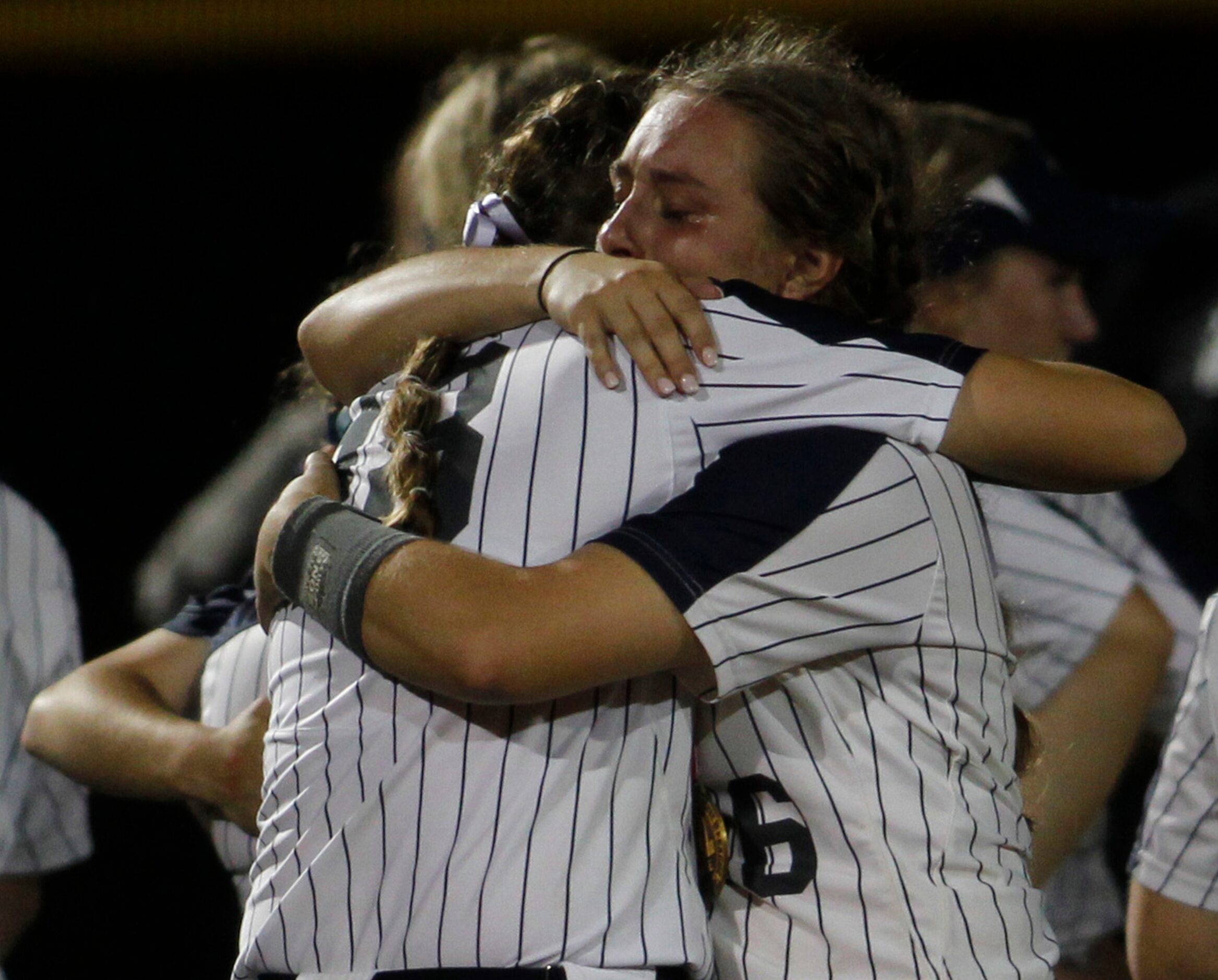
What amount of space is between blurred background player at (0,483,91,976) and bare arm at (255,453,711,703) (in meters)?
0.93

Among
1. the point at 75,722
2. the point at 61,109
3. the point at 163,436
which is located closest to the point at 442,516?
the point at 75,722

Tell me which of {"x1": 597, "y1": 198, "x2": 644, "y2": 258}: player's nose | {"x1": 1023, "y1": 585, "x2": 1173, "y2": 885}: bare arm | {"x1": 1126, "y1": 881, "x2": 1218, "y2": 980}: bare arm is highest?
{"x1": 597, "y1": 198, "x2": 644, "y2": 258}: player's nose

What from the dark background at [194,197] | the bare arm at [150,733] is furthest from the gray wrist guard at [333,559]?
the dark background at [194,197]

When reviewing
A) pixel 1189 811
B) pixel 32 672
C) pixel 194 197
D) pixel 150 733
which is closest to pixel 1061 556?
pixel 1189 811

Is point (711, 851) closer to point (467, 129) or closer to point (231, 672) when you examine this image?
point (231, 672)

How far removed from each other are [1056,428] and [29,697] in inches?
51.0

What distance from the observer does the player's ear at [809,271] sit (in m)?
1.39

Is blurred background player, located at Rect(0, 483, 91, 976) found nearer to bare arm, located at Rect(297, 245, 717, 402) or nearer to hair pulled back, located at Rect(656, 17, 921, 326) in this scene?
bare arm, located at Rect(297, 245, 717, 402)

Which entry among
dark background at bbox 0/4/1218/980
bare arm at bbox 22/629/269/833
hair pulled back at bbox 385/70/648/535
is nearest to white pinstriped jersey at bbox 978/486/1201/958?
hair pulled back at bbox 385/70/648/535

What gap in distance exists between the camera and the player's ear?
139 centimetres

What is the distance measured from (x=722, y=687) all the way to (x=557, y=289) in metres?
0.34

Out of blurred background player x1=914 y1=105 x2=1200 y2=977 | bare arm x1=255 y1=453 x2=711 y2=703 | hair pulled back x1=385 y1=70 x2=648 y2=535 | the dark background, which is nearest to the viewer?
bare arm x1=255 y1=453 x2=711 y2=703

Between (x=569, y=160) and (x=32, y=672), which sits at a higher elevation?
(x=569, y=160)

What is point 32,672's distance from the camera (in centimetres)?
186
